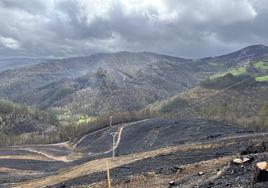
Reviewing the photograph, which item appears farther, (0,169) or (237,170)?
(0,169)

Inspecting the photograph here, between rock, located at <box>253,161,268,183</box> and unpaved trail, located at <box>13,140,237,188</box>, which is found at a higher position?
rock, located at <box>253,161,268,183</box>

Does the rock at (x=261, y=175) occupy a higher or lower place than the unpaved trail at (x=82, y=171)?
higher

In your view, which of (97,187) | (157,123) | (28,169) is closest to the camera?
(97,187)

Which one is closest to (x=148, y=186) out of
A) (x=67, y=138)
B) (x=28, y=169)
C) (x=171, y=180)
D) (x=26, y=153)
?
(x=171, y=180)

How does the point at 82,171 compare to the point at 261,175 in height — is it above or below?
below

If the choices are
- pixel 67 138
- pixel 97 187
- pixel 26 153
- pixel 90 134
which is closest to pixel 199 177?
pixel 97 187

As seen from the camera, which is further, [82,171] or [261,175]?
[82,171]

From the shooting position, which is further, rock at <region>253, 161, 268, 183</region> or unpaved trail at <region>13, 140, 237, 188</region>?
unpaved trail at <region>13, 140, 237, 188</region>

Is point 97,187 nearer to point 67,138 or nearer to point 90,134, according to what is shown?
point 90,134

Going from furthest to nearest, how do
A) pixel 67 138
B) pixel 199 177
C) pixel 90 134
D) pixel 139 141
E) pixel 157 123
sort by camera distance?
1. pixel 67 138
2. pixel 90 134
3. pixel 157 123
4. pixel 139 141
5. pixel 199 177

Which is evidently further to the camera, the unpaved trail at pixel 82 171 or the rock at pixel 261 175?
the unpaved trail at pixel 82 171

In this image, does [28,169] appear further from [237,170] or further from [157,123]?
[237,170]
